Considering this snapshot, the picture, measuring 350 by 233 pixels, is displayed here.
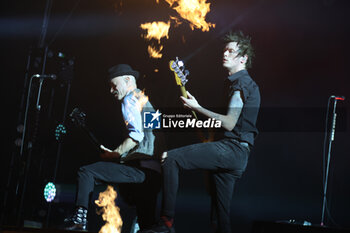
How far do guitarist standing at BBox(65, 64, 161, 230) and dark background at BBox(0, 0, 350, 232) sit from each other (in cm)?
12

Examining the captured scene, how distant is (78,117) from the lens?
405 centimetres

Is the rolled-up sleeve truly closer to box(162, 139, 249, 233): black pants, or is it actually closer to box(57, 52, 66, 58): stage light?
box(162, 139, 249, 233): black pants

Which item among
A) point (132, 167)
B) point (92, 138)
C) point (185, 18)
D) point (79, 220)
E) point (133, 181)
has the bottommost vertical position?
point (79, 220)

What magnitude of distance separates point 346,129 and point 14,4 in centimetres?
383

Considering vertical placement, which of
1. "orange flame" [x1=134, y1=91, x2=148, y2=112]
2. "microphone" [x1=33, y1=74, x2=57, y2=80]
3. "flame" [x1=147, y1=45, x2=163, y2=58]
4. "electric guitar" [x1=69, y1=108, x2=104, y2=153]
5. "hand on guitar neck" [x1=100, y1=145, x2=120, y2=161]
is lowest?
"hand on guitar neck" [x1=100, y1=145, x2=120, y2=161]

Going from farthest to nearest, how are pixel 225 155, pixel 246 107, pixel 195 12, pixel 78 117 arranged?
pixel 78 117 → pixel 195 12 → pixel 246 107 → pixel 225 155

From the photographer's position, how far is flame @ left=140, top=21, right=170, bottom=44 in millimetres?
3986

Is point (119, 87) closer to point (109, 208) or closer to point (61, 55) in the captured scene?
point (61, 55)

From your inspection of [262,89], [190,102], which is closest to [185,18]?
[190,102]

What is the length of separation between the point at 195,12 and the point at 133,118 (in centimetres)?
117

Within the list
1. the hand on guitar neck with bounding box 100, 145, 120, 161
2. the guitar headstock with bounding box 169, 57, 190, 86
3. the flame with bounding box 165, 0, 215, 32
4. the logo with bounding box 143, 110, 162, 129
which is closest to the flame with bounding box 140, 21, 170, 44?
the flame with bounding box 165, 0, 215, 32

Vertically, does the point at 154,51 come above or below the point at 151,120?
above

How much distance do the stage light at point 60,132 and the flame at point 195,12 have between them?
1.59 metres

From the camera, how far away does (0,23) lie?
4.79 metres
